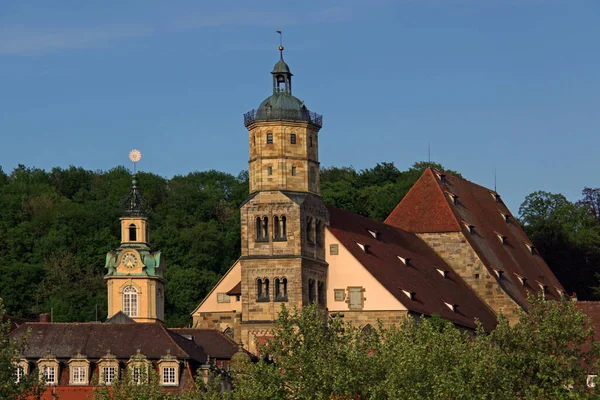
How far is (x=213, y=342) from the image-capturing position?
10012 centimetres

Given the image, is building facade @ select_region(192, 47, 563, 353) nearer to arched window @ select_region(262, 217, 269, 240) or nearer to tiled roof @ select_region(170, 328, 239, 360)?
arched window @ select_region(262, 217, 269, 240)

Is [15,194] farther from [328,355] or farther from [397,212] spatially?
[328,355]

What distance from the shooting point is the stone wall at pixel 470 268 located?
367 ft

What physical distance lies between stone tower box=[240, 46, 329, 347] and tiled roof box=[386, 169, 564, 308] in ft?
52.7

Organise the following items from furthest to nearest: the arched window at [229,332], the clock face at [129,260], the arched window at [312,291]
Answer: the clock face at [129,260] < the arched window at [229,332] < the arched window at [312,291]

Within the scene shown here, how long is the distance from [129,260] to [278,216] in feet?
64.9

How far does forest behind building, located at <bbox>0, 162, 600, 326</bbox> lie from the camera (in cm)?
13588

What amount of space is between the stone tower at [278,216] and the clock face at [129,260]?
18474mm

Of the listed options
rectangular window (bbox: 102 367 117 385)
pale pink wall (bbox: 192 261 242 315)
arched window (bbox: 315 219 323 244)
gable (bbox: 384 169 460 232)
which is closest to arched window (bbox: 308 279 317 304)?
arched window (bbox: 315 219 323 244)

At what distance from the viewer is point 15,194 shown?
160m

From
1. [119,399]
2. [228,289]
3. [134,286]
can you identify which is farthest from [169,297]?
[119,399]

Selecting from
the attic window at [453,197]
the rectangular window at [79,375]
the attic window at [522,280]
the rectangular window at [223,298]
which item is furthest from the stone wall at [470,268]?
the rectangular window at [79,375]

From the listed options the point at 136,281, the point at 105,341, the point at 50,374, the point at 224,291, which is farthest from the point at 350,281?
the point at 136,281

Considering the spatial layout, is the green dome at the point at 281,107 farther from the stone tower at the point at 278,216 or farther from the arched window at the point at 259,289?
the arched window at the point at 259,289
